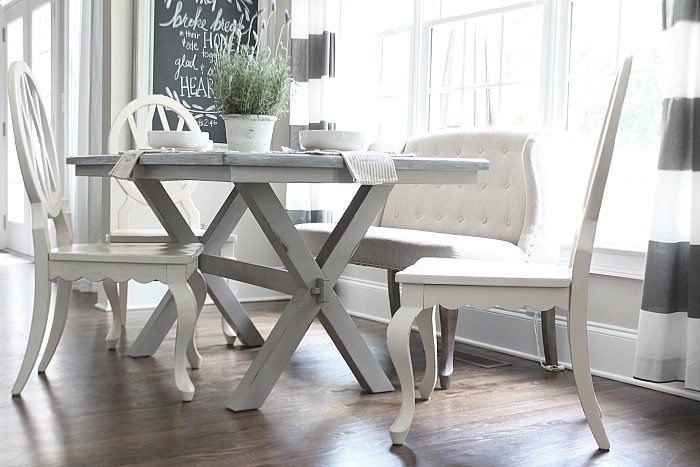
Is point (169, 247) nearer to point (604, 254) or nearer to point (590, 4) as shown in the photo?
point (604, 254)

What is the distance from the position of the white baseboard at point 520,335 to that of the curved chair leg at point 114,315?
139 centimetres

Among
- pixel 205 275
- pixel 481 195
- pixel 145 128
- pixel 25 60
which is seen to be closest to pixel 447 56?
pixel 481 195

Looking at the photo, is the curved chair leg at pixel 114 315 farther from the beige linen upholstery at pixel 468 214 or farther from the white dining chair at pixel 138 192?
the beige linen upholstery at pixel 468 214

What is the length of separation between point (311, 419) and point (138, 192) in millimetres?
1873

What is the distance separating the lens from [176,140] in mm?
3041

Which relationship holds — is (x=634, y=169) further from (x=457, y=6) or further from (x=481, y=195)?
(x=457, y=6)

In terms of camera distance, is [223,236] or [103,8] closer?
[223,236]

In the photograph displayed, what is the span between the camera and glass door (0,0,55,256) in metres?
7.40

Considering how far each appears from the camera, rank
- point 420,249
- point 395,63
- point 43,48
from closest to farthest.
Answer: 1. point 420,249
2. point 395,63
3. point 43,48

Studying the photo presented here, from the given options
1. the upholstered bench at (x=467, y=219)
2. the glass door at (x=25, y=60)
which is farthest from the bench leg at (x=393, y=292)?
the glass door at (x=25, y=60)

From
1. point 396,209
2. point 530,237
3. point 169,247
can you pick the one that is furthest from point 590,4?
point 169,247

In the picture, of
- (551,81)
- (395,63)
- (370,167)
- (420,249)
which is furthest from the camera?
(395,63)

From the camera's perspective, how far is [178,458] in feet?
7.27

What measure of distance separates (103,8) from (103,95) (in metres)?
0.47
